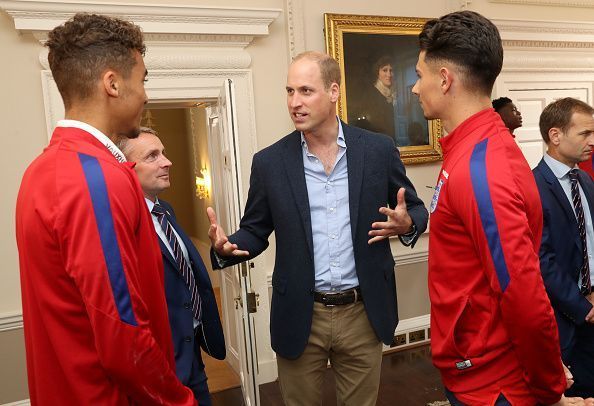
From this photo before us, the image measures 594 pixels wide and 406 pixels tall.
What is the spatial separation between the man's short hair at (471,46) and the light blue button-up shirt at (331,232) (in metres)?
0.81

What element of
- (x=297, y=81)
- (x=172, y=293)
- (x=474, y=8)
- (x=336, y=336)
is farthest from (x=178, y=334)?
(x=474, y=8)

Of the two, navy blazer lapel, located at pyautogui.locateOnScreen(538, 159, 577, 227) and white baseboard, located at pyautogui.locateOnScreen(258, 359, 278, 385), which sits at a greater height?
navy blazer lapel, located at pyautogui.locateOnScreen(538, 159, 577, 227)

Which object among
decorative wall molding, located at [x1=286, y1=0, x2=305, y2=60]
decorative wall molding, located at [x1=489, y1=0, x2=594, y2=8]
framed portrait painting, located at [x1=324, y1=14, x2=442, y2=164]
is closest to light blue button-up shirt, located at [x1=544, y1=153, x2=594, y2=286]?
framed portrait painting, located at [x1=324, y1=14, x2=442, y2=164]

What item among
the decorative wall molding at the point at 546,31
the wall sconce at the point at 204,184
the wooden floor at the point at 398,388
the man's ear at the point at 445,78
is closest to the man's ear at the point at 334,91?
the man's ear at the point at 445,78

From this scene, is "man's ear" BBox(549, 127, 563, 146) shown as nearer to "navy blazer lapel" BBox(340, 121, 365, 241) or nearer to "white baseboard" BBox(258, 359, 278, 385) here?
"navy blazer lapel" BBox(340, 121, 365, 241)

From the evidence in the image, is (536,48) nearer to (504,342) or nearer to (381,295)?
(381,295)

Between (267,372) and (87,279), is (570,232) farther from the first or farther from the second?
(267,372)

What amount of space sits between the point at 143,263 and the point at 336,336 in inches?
44.4

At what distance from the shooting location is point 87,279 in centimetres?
114

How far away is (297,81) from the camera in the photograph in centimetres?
221

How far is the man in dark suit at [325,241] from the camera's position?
2.15m

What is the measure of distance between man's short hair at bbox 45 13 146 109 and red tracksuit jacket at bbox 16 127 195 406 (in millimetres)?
132

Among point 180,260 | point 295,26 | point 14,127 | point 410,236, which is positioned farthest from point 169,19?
point 410,236

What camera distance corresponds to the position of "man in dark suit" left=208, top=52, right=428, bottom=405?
2152 mm
